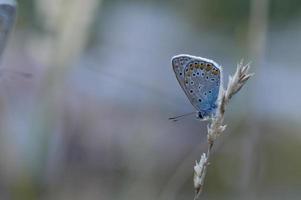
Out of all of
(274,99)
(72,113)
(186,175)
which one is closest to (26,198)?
(186,175)

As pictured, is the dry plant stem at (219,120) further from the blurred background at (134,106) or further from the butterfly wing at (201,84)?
the blurred background at (134,106)

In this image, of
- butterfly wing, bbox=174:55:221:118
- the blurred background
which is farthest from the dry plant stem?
the blurred background

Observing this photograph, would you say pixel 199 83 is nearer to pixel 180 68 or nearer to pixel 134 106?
pixel 180 68

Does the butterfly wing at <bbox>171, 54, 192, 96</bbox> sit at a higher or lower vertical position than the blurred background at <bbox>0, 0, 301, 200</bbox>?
higher

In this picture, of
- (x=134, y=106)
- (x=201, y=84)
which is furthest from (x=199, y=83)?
(x=134, y=106)

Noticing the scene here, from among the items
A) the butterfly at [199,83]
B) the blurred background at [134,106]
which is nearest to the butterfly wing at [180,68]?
the butterfly at [199,83]

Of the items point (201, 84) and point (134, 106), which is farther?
point (134, 106)

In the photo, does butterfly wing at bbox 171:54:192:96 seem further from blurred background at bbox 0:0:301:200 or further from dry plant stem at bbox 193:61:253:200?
blurred background at bbox 0:0:301:200
